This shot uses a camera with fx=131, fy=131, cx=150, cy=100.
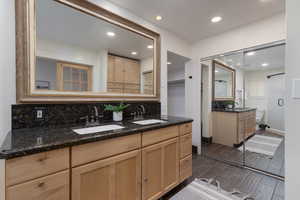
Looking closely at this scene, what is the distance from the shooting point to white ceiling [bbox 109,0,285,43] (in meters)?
1.80

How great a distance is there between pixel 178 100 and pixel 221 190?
10.9 feet

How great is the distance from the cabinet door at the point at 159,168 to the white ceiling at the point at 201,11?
1.88 m

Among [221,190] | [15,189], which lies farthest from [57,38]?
[221,190]

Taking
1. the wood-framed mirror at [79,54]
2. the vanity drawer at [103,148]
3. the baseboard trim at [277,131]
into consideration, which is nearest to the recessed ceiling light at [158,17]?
the wood-framed mirror at [79,54]

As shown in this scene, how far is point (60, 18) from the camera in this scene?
1.43 meters

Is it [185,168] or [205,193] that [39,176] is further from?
[205,193]

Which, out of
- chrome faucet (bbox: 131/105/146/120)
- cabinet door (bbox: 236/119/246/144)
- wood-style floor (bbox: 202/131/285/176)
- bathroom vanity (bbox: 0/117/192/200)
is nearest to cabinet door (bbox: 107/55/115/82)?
chrome faucet (bbox: 131/105/146/120)

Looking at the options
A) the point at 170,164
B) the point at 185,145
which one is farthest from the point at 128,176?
the point at 185,145

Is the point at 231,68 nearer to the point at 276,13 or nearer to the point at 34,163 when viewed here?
the point at 276,13

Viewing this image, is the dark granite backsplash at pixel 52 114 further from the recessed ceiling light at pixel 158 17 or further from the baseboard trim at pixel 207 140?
the baseboard trim at pixel 207 140

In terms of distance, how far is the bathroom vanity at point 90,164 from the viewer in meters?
0.77

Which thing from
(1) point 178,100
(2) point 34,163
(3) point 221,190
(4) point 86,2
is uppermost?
(4) point 86,2

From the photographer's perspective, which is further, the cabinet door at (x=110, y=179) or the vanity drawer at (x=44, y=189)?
the cabinet door at (x=110, y=179)

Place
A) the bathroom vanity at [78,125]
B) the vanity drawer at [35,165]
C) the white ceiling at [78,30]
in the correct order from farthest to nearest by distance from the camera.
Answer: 1. the white ceiling at [78,30]
2. the bathroom vanity at [78,125]
3. the vanity drawer at [35,165]
